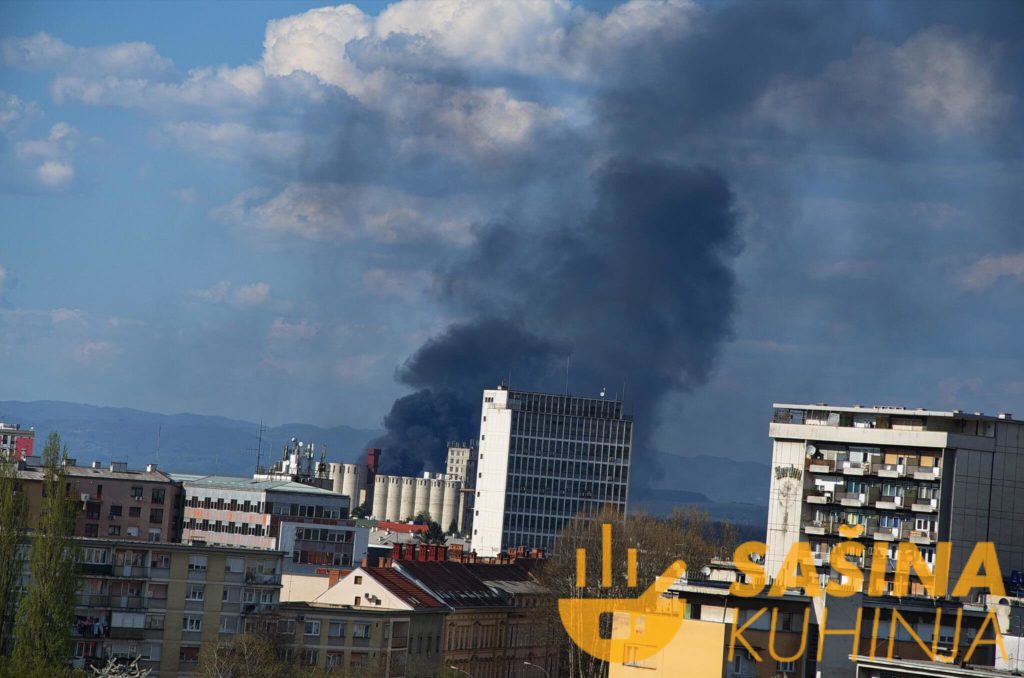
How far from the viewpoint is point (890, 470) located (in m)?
88.4

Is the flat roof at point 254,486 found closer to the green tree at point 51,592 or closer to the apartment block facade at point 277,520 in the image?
the apartment block facade at point 277,520

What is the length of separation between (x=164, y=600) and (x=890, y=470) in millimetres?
44282

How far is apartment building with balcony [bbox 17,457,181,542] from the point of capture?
143625 mm

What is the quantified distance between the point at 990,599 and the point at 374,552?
98562 mm

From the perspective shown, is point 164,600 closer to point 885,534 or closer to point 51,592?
point 51,592

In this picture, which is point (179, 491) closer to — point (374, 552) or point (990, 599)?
point (374, 552)

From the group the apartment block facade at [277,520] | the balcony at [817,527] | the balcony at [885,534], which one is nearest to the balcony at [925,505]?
the balcony at [885,534]

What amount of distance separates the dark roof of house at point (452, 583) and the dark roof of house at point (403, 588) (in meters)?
2.19

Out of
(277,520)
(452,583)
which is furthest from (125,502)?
(452,583)

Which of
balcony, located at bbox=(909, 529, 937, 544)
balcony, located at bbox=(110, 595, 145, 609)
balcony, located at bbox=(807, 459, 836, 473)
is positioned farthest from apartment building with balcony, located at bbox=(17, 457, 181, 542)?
balcony, located at bbox=(909, 529, 937, 544)

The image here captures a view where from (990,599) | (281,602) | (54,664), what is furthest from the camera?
(281,602)

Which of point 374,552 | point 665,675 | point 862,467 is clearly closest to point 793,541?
point 862,467

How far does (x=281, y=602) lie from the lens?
114 metres

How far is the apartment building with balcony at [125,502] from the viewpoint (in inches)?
5655
